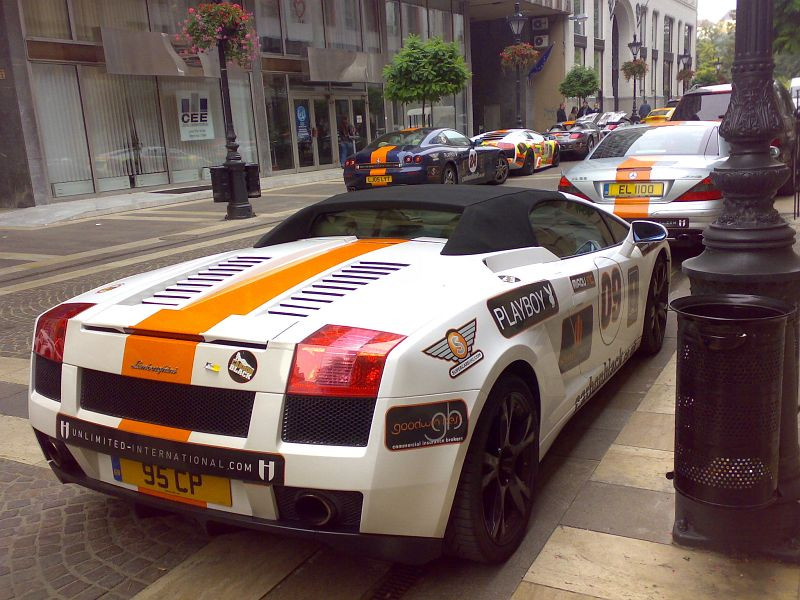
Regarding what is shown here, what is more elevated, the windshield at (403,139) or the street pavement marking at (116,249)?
the windshield at (403,139)

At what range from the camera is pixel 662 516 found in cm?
316

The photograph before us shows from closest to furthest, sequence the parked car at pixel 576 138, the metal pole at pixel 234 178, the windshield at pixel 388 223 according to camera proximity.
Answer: the windshield at pixel 388 223 → the metal pole at pixel 234 178 → the parked car at pixel 576 138

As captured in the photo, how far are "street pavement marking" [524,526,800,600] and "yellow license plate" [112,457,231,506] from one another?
3.77ft

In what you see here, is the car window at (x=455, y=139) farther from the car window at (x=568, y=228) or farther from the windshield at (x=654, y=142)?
the car window at (x=568, y=228)

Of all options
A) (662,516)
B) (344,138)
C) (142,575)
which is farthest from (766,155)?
(344,138)

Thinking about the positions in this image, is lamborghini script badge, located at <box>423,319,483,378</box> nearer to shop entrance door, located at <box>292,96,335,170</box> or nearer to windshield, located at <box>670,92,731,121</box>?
windshield, located at <box>670,92,731,121</box>

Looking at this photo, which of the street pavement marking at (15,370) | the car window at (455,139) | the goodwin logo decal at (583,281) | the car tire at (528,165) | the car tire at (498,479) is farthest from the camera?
the car tire at (528,165)

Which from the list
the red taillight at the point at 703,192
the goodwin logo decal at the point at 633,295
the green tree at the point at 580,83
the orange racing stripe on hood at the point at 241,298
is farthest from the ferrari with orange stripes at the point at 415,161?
the green tree at the point at 580,83

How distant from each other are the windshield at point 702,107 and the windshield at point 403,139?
538cm

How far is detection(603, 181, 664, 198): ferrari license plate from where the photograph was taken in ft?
25.4

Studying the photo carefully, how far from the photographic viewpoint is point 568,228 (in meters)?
4.11

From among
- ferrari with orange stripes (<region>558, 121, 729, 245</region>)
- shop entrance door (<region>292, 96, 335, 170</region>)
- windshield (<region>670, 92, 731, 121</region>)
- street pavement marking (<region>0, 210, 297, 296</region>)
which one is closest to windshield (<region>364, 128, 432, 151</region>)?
street pavement marking (<region>0, 210, 297, 296</region>)

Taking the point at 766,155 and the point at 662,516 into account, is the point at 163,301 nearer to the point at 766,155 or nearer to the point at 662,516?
the point at 662,516

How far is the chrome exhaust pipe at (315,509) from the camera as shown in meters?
2.37
